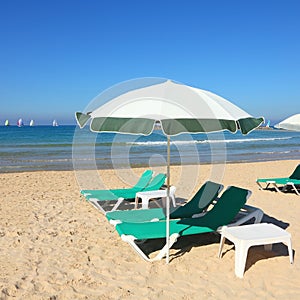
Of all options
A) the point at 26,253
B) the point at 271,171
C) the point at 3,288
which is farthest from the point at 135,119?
the point at 271,171

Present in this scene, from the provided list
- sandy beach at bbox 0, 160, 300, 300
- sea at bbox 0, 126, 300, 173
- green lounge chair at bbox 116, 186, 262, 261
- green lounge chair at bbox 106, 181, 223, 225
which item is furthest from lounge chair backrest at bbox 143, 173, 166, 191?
green lounge chair at bbox 116, 186, 262, 261

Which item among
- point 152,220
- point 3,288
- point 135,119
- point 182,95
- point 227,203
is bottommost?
point 3,288

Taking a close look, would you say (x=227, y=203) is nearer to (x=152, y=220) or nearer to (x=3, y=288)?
(x=152, y=220)

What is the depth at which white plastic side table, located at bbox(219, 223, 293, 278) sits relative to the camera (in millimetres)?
3855

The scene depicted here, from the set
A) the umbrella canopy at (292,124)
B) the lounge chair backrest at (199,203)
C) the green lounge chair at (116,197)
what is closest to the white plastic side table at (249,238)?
the lounge chair backrest at (199,203)

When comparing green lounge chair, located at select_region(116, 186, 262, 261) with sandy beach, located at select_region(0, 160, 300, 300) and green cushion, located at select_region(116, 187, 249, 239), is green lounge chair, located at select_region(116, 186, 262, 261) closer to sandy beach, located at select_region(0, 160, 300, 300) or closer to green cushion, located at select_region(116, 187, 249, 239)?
green cushion, located at select_region(116, 187, 249, 239)

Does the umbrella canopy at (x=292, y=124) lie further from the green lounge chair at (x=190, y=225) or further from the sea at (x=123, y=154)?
the sea at (x=123, y=154)

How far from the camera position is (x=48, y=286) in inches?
142

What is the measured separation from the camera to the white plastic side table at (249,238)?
152 inches

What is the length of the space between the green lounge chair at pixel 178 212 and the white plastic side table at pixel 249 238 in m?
0.96

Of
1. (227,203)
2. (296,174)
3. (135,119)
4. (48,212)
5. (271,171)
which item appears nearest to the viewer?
(135,119)

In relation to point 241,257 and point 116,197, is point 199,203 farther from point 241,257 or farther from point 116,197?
point 116,197

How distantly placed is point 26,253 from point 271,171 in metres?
11.7

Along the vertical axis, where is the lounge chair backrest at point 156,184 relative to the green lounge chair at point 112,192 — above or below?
above
